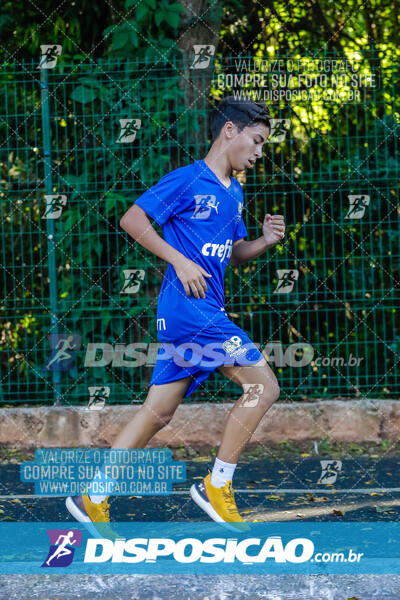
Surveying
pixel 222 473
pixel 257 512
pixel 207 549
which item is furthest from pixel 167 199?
pixel 257 512

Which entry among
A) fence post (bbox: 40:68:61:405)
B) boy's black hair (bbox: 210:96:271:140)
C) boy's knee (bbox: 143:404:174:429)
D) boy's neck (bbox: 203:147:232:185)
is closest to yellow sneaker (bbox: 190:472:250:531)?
boy's knee (bbox: 143:404:174:429)

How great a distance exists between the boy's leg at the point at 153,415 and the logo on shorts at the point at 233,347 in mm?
239

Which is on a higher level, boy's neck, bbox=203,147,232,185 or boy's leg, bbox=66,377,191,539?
boy's neck, bbox=203,147,232,185

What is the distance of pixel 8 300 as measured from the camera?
639 centimetres

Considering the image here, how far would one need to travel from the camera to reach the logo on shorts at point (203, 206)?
389cm

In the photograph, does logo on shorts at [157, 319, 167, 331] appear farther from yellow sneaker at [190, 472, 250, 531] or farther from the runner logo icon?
the runner logo icon

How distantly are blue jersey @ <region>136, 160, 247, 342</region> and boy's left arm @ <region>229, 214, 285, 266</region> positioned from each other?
22cm

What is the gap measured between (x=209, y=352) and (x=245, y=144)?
96 centimetres

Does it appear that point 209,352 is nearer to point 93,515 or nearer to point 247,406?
point 247,406

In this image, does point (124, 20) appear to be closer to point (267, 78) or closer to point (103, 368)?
point (267, 78)

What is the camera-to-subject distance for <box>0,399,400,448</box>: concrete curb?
20.2ft

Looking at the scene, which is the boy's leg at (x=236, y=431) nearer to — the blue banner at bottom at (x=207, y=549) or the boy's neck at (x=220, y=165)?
the blue banner at bottom at (x=207, y=549)

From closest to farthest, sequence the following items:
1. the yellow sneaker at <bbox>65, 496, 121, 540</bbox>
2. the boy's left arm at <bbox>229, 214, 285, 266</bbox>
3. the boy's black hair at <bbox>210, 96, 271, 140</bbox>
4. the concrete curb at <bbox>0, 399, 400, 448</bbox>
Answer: the yellow sneaker at <bbox>65, 496, 121, 540</bbox> < the boy's black hair at <bbox>210, 96, 271, 140</bbox> < the boy's left arm at <bbox>229, 214, 285, 266</bbox> < the concrete curb at <bbox>0, 399, 400, 448</bbox>

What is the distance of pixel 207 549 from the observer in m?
3.62
